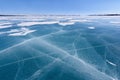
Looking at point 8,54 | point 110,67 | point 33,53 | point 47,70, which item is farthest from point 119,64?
point 8,54

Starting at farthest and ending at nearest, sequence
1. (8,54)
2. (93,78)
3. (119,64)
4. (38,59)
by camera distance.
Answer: (8,54)
(38,59)
(119,64)
(93,78)

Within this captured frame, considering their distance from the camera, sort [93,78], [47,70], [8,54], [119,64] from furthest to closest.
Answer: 1. [8,54]
2. [119,64]
3. [47,70]
4. [93,78]

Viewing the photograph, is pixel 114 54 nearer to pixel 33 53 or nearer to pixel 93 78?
pixel 93 78

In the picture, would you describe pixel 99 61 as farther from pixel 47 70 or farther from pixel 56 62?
pixel 47 70

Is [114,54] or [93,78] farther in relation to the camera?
[114,54]

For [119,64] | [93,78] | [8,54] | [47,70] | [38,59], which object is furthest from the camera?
[8,54]

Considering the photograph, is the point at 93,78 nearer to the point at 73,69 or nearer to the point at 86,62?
the point at 73,69

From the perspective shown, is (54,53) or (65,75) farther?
(54,53)

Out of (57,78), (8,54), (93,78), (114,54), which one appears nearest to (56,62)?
(57,78)

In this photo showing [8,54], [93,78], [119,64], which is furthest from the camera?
[8,54]
